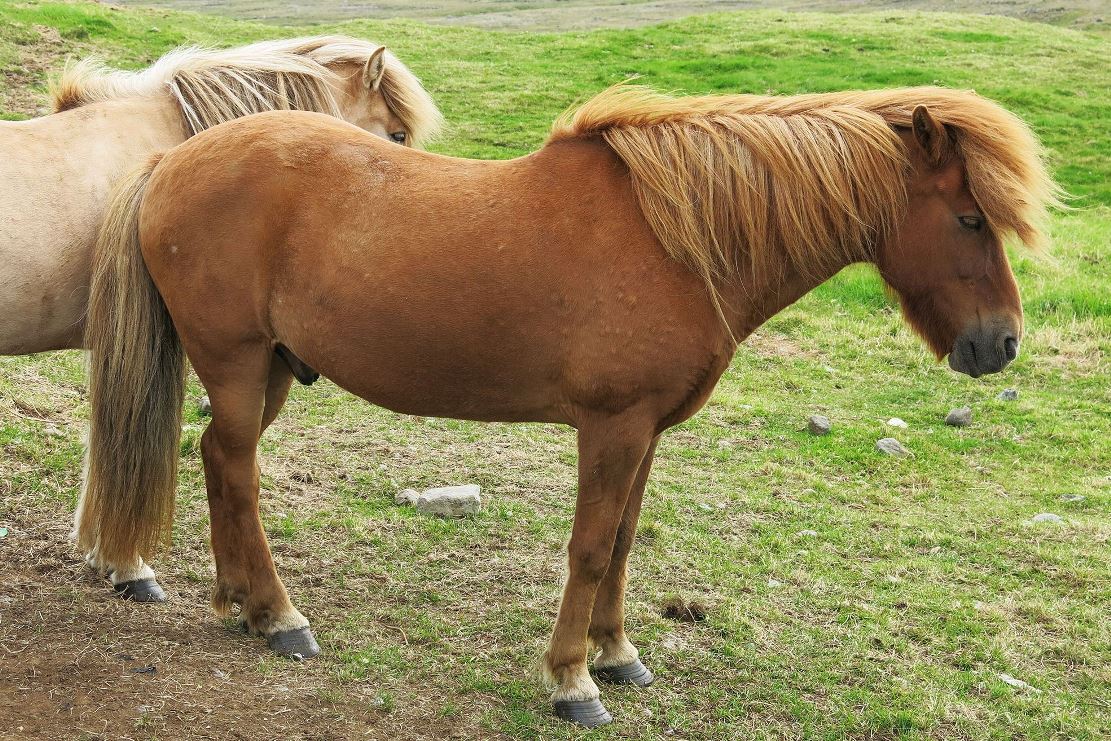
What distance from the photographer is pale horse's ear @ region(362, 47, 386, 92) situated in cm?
518

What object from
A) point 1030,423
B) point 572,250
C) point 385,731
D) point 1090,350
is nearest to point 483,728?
point 385,731

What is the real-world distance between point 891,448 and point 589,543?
3.71 metres

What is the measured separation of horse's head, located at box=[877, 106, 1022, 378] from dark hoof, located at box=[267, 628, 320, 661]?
8.85 ft

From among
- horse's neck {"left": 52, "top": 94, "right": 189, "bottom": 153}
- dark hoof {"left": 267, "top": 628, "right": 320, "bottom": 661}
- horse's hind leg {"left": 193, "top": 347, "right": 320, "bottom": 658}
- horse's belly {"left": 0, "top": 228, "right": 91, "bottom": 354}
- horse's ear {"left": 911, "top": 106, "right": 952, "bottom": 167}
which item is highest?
horse's ear {"left": 911, "top": 106, "right": 952, "bottom": 167}

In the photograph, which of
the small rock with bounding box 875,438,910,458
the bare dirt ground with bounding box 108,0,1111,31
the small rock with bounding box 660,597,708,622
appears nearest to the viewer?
the small rock with bounding box 660,597,708,622

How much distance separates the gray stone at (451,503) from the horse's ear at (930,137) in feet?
9.59

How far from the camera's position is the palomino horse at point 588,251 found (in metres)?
3.28

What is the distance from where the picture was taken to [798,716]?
3666 mm

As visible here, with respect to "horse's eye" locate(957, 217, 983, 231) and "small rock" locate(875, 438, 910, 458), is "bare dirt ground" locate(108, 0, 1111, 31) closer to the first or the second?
"small rock" locate(875, 438, 910, 458)

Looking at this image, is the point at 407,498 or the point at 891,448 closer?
the point at 407,498

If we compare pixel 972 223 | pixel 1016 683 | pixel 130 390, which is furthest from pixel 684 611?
pixel 130 390

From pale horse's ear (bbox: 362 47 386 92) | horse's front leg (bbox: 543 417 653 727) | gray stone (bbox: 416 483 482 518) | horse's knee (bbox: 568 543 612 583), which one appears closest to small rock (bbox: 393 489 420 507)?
gray stone (bbox: 416 483 482 518)

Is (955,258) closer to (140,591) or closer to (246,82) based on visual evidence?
(246,82)

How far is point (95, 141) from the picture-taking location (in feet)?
13.9
